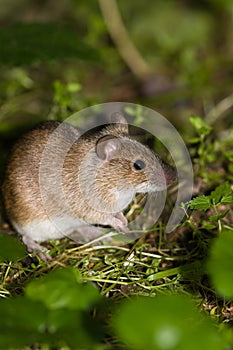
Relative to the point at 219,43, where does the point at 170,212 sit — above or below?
below

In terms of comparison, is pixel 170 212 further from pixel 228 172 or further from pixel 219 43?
pixel 219 43

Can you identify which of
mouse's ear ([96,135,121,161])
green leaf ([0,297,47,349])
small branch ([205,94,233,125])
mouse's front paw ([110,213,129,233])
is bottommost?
mouse's front paw ([110,213,129,233])

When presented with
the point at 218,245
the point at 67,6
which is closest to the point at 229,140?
the point at 218,245

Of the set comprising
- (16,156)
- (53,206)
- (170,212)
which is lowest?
(170,212)

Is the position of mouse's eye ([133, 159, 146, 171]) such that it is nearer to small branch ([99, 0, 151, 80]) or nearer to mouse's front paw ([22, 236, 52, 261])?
mouse's front paw ([22, 236, 52, 261])

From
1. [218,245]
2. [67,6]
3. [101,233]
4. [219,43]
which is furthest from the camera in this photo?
[67,6]

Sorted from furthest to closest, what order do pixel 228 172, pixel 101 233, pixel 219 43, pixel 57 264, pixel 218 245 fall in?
pixel 219 43 < pixel 228 172 < pixel 101 233 < pixel 57 264 < pixel 218 245

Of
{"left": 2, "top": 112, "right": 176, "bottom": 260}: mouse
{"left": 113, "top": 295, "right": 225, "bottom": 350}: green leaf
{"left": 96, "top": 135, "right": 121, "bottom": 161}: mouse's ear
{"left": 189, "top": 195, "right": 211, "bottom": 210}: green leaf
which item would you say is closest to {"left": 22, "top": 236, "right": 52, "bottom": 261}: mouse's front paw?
{"left": 2, "top": 112, "right": 176, "bottom": 260}: mouse
